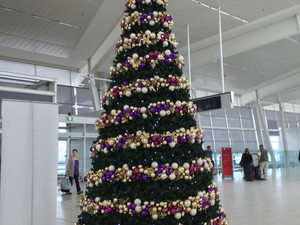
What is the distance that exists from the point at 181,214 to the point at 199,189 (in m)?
0.32

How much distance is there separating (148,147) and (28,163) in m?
2.65

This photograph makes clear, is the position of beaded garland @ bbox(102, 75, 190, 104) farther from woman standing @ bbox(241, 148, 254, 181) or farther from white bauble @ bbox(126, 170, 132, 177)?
woman standing @ bbox(241, 148, 254, 181)

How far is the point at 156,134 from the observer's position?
284 cm

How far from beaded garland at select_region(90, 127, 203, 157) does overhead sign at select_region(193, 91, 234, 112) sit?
25.0 feet

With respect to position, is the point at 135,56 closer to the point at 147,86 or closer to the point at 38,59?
the point at 147,86

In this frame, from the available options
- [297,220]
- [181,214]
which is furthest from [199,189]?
[297,220]

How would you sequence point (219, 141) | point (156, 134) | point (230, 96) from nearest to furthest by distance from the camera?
point (156, 134), point (230, 96), point (219, 141)

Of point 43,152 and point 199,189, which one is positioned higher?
point 43,152

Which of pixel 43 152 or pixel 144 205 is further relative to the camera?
pixel 43 152

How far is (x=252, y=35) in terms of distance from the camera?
13.7m

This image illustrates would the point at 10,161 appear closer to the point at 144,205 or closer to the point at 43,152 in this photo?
the point at 43,152

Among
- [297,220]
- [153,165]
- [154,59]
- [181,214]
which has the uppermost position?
[154,59]

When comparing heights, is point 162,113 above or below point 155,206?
above

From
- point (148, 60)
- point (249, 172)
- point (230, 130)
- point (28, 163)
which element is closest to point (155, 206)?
point (148, 60)
